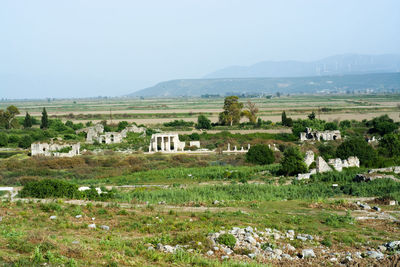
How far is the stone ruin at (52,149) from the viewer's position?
49125 mm

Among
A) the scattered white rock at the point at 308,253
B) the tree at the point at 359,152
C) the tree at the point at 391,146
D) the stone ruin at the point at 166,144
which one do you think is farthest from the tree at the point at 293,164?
the stone ruin at the point at 166,144

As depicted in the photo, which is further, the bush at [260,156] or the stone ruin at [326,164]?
the bush at [260,156]

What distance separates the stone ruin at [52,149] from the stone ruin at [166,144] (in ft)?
27.1

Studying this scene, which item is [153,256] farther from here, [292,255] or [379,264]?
[379,264]

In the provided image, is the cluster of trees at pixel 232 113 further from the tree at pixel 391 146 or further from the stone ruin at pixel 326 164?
the stone ruin at pixel 326 164

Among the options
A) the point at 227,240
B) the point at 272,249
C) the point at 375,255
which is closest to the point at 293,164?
the point at 375,255

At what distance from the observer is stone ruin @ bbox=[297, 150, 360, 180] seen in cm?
3267

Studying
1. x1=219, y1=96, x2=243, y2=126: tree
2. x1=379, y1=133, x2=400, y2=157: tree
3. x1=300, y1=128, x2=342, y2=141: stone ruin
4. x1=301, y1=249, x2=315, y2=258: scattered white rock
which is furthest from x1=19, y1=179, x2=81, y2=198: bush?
x1=219, y1=96, x2=243, y2=126: tree

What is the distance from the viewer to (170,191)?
2677 cm

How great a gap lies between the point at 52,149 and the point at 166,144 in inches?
496

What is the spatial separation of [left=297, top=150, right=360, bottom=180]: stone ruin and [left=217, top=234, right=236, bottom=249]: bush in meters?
17.6

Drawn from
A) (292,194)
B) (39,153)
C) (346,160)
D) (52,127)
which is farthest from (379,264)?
(52,127)

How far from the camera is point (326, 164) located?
110ft

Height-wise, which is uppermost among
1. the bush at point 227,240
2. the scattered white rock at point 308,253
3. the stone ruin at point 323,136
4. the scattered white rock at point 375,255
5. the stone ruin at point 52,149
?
the bush at point 227,240
